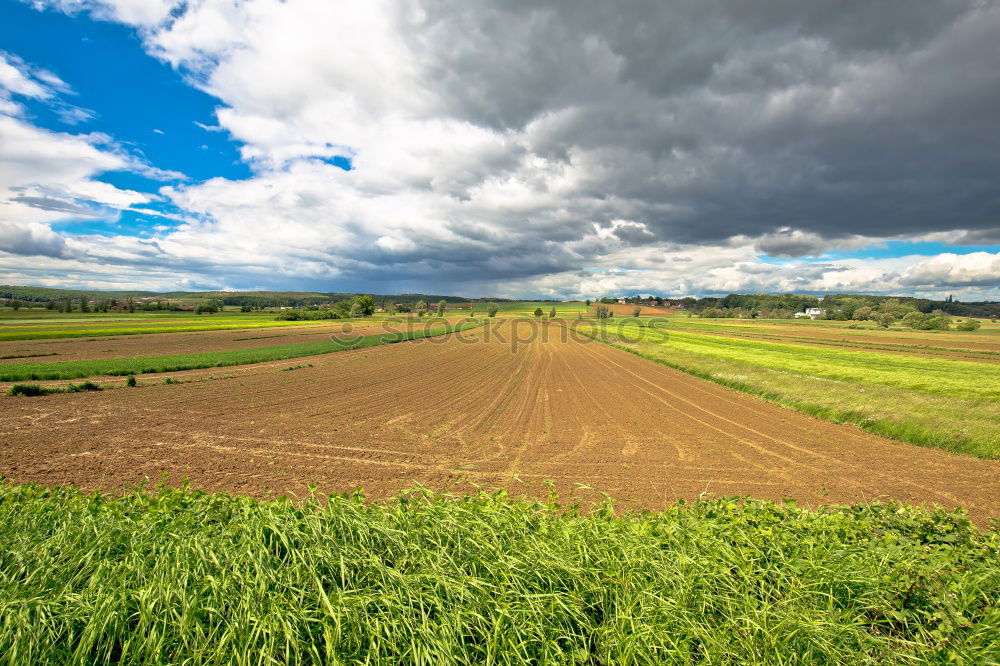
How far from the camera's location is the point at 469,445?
1345 centimetres

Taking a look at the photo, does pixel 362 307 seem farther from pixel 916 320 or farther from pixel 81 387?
pixel 916 320

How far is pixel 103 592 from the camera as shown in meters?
2.66

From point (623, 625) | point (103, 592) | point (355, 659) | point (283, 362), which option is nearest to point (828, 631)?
point (623, 625)

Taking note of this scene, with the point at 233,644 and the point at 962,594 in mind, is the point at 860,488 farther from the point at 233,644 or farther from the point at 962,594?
the point at 233,644

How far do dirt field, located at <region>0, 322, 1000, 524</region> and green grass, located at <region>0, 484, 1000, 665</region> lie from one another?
542 cm

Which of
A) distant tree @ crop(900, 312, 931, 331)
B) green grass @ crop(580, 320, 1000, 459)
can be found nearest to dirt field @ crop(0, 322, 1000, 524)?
green grass @ crop(580, 320, 1000, 459)

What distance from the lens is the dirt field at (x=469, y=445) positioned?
10.2 m

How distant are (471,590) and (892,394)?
992 inches

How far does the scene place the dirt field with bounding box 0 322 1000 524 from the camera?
10.2m

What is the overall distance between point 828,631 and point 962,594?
1406 mm

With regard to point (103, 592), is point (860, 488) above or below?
below
